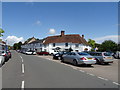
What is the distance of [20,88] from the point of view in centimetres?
678

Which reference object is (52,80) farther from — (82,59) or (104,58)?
(104,58)

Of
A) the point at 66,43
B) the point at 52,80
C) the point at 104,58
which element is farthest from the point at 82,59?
the point at 66,43

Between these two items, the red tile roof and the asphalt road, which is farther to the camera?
the red tile roof

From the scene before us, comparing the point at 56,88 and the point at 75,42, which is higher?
the point at 75,42

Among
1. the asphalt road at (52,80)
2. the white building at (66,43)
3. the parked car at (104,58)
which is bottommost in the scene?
the asphalt road at (52,80)

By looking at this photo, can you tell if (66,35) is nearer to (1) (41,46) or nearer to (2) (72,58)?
(1) (41,46)

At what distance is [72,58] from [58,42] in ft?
154

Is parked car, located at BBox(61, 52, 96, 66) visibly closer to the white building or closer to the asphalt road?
the asphalt road

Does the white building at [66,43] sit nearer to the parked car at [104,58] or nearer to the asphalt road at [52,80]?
the parked car at [104,58]

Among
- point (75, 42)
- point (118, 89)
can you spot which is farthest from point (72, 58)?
point (75, 42)

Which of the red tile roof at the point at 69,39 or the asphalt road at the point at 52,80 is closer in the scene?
the asphalt road at the point at 52,80

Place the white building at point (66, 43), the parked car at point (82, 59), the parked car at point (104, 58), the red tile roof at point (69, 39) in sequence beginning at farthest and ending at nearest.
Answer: the red tile roof at point (69, 39), the white building at point (66, 43), the parked car at point (104, 58), the parked car at point (82, 59)

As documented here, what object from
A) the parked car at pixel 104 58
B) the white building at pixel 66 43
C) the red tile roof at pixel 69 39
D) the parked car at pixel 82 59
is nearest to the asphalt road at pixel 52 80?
the parked car at pixel 82 59

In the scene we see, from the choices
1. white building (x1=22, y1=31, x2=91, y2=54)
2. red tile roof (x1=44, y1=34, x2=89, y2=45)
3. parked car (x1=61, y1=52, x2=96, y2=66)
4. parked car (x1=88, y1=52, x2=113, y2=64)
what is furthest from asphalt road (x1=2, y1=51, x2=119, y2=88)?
red tile roof (x1=44, y1=34, x2=89, y2=45)
